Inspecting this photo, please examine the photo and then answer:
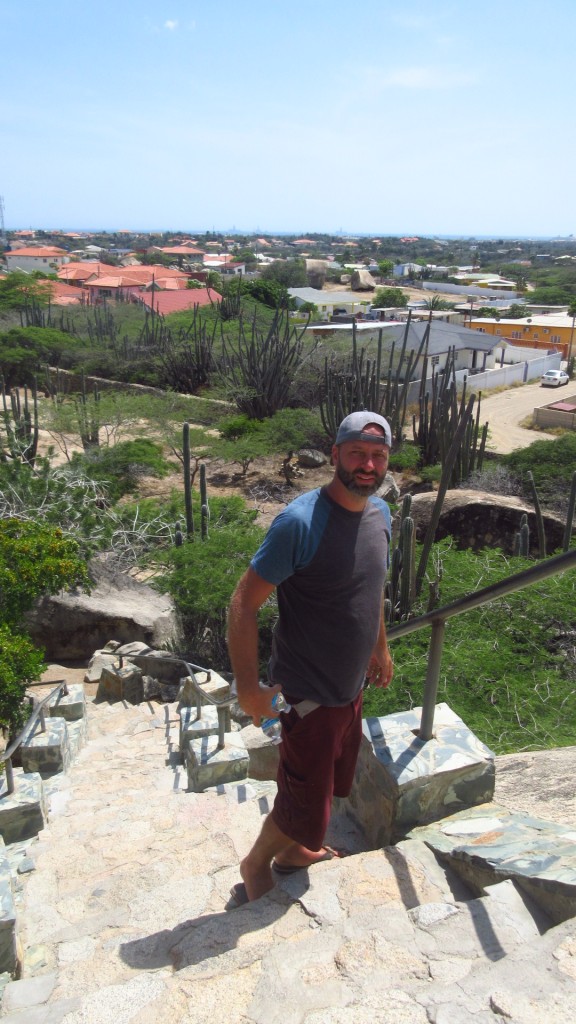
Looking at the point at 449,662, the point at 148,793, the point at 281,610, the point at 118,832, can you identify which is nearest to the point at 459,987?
the point at 281,610

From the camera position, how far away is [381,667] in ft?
8.93

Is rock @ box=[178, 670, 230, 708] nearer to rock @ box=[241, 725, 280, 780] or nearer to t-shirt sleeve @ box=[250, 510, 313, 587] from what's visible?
rock @ box=[241, 725, 280, 780]

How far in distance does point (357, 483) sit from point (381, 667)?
853mm

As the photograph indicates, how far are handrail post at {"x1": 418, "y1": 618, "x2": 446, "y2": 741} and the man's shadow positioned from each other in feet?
2.26

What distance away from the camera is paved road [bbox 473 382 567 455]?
75.2 feet

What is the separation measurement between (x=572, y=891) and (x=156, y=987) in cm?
118

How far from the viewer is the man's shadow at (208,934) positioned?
220cm

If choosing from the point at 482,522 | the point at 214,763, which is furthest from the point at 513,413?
the point at 214,763

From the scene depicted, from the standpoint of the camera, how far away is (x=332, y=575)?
219cm

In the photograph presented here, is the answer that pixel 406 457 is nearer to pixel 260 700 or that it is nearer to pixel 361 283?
pixel 260 700

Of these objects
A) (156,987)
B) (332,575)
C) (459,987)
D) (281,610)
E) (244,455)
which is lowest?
(244,455)

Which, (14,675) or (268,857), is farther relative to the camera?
(14,675)

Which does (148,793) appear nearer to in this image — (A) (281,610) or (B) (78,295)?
(A) (281,610)

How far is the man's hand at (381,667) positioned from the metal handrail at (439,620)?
0.15 metres
